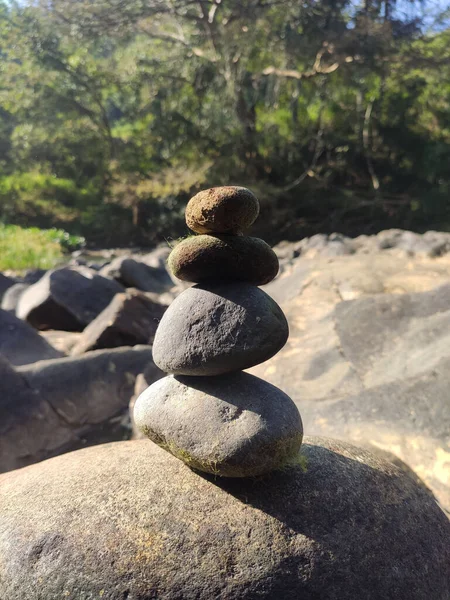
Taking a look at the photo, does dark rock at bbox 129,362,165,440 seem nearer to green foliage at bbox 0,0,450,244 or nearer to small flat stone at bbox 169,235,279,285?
small flat stone at bbox 169,235,279,285

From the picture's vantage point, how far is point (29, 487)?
2385 millimetres

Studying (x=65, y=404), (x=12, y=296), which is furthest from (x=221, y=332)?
(x=12, y=296)

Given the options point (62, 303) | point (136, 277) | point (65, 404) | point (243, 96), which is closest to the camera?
point (65, 404)

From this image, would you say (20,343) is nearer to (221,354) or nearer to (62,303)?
(62,303)

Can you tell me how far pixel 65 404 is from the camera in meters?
4.45

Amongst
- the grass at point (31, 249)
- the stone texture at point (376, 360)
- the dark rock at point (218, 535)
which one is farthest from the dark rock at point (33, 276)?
the dark rock at point (218, 535)

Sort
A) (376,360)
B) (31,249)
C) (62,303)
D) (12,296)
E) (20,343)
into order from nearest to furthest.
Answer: (376,360) < (20,343) < (62,303) < (12,296) < (31,249)

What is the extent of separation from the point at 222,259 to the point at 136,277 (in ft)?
27.7

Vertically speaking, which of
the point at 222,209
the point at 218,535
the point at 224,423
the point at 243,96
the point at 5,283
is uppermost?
the point at 222,209

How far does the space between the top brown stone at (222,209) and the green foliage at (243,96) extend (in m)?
15.5

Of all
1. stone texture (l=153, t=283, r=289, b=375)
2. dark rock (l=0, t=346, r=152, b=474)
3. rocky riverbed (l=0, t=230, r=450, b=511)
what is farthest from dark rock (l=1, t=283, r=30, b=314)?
stone texture (l=153, t=283, r=289, b=375)

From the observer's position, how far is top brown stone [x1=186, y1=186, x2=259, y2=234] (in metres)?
2.15

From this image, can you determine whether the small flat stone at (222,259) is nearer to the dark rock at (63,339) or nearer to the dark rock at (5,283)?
the dark rock at (63,339)

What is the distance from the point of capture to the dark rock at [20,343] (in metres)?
5.82
